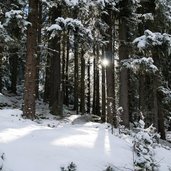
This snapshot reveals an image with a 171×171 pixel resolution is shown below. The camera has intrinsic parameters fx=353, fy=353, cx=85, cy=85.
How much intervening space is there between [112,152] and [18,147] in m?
2.23

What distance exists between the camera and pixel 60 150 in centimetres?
769

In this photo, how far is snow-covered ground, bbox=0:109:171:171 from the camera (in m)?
6.84

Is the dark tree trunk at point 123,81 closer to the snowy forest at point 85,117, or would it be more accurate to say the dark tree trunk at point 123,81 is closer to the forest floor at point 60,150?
the snowy forest at point 85,117

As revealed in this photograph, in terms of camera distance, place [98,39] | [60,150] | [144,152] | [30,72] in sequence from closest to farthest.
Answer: [60,150] < [144,152] < [30,72] < [98,39]

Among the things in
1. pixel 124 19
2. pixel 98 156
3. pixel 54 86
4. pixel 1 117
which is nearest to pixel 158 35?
pixel 124 19

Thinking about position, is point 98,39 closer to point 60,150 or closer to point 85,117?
point 85,117

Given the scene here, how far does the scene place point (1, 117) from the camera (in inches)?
451

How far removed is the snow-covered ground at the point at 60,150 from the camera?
22.4 feet

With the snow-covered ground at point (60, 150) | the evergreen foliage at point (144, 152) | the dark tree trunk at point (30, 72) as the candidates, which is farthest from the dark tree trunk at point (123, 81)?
the evergreen foliage at point (144, 152)

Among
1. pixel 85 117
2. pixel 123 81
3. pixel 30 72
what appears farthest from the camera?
pixel 85 117

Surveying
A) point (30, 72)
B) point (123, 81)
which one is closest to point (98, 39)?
point (123, 81)

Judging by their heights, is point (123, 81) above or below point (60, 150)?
above

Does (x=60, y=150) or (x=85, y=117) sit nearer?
(x=60, y=150)

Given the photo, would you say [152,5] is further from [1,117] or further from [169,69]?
[1,117]
